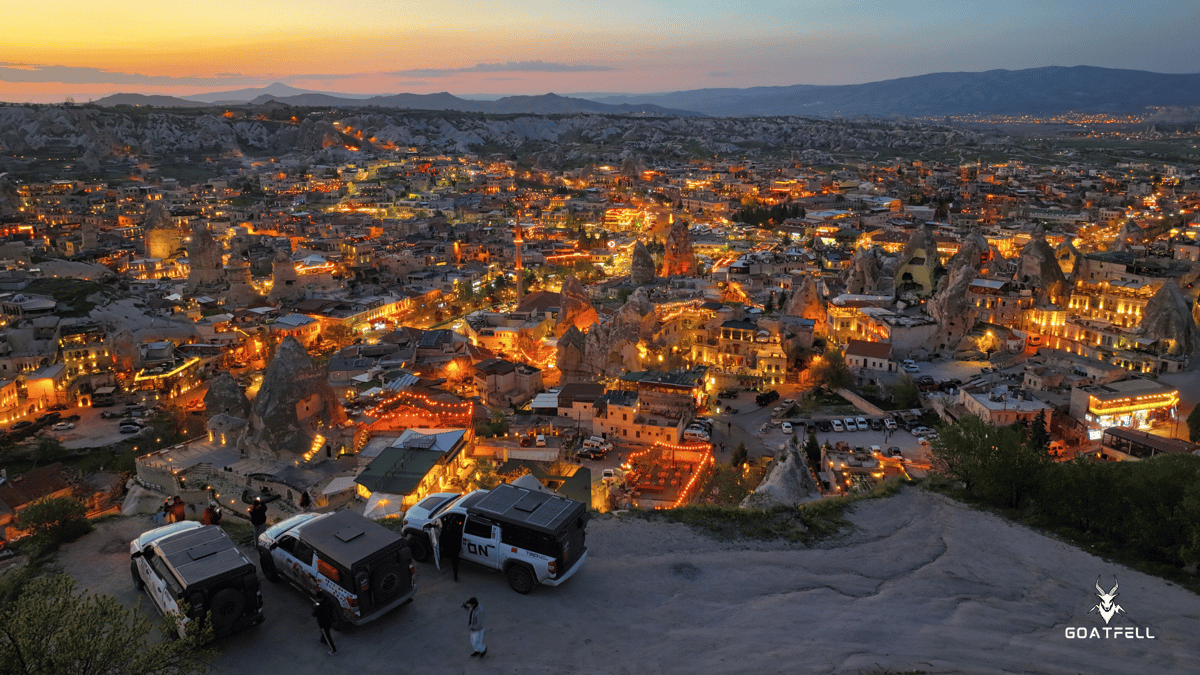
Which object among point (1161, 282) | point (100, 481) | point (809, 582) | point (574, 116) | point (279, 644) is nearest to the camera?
point (279, 644)

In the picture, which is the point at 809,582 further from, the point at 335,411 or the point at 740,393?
the point at 740,393

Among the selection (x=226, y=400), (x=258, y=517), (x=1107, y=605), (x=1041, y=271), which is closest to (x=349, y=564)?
(x=258, y=517)

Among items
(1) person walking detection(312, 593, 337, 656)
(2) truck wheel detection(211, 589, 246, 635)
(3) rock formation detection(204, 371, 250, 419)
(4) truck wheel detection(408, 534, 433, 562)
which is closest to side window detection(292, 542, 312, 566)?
(1) person walking detection(312, 593, 337, 656)

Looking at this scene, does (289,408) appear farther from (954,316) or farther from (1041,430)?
(954,316)

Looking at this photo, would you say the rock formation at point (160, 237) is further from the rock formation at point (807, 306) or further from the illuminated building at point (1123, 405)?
the illuminated building at point (1123, 405)

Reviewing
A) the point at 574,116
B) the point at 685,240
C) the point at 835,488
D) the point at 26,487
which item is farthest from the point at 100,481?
the point at 574,116

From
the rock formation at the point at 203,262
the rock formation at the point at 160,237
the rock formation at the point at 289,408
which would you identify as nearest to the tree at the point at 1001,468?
the rock formation at the point at 289,408

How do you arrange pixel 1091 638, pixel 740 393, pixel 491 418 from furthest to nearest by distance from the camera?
pixel 740 393 < pixel 491 418 < pixel 1091 638
